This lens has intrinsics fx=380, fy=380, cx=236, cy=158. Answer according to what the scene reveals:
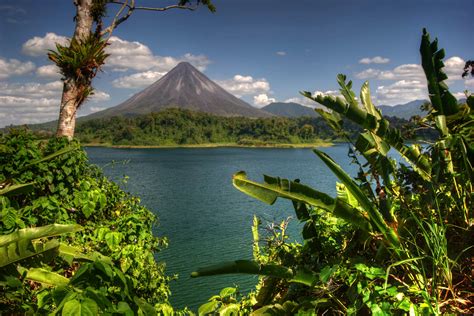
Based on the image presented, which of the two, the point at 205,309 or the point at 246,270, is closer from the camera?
the point at 246,270

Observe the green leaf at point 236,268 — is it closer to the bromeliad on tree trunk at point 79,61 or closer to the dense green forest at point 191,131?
the bromeliad on tree trunk at point 79,61

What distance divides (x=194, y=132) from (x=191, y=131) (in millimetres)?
1216

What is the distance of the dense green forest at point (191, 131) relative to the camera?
413ft

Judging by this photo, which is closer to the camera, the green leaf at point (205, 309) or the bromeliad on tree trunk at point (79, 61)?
the green leaf at point (205, 309)

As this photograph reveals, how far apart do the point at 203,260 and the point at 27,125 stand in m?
10.9

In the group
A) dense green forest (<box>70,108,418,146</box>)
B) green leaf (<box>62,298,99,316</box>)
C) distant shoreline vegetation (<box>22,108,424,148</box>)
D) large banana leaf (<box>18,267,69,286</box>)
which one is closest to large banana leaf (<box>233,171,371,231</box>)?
green leaf (<box>62,298,99,316</box>)

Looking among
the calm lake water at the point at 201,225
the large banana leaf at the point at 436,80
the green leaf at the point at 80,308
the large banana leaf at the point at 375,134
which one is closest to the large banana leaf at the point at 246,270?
the green leaf at the point at 80,308

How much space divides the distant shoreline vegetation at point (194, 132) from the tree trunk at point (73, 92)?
11382 centimetres

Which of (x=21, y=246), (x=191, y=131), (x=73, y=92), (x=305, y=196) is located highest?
(x=191, y=131)

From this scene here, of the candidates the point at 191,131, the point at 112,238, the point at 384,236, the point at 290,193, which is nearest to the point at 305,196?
the point at 290,193

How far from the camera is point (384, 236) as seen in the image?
92.5 inches

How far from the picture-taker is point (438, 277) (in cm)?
219

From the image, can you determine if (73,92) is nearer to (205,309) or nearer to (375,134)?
(205,309)

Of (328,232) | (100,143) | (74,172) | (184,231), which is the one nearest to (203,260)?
(184,231)
